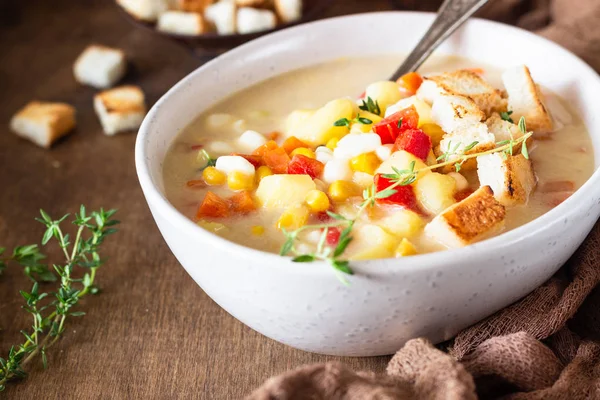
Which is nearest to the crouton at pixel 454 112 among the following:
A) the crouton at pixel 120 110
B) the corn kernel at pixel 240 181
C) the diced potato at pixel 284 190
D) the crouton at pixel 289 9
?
the diced potato at pixel 284 190

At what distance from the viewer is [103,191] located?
10.2 ft

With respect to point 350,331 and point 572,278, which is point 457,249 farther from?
point 572,278

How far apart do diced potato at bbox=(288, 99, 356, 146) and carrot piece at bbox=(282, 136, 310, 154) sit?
0.03 metres

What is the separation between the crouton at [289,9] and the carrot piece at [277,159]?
1.24 meters

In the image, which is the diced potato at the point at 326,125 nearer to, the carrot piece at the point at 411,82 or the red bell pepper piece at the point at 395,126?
the red bell pepper piece at the point at 395,126

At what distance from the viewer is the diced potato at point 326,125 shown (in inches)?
98.0

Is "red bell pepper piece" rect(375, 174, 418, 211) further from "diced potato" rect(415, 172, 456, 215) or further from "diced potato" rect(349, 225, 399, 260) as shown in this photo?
"diced potato" rect(349, 225, 399, 260)

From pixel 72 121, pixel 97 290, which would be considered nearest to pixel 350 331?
pixel 97 290

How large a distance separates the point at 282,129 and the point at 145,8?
119 cm

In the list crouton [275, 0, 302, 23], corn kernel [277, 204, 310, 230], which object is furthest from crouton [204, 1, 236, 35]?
corn kernel [277, 204, 310, 230]

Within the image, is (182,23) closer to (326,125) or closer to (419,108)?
(326,125)

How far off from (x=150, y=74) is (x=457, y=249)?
2383 millimetres

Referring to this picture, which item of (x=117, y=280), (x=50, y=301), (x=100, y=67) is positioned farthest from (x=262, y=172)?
(x=100, y=67)

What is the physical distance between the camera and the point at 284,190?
7.34ft
